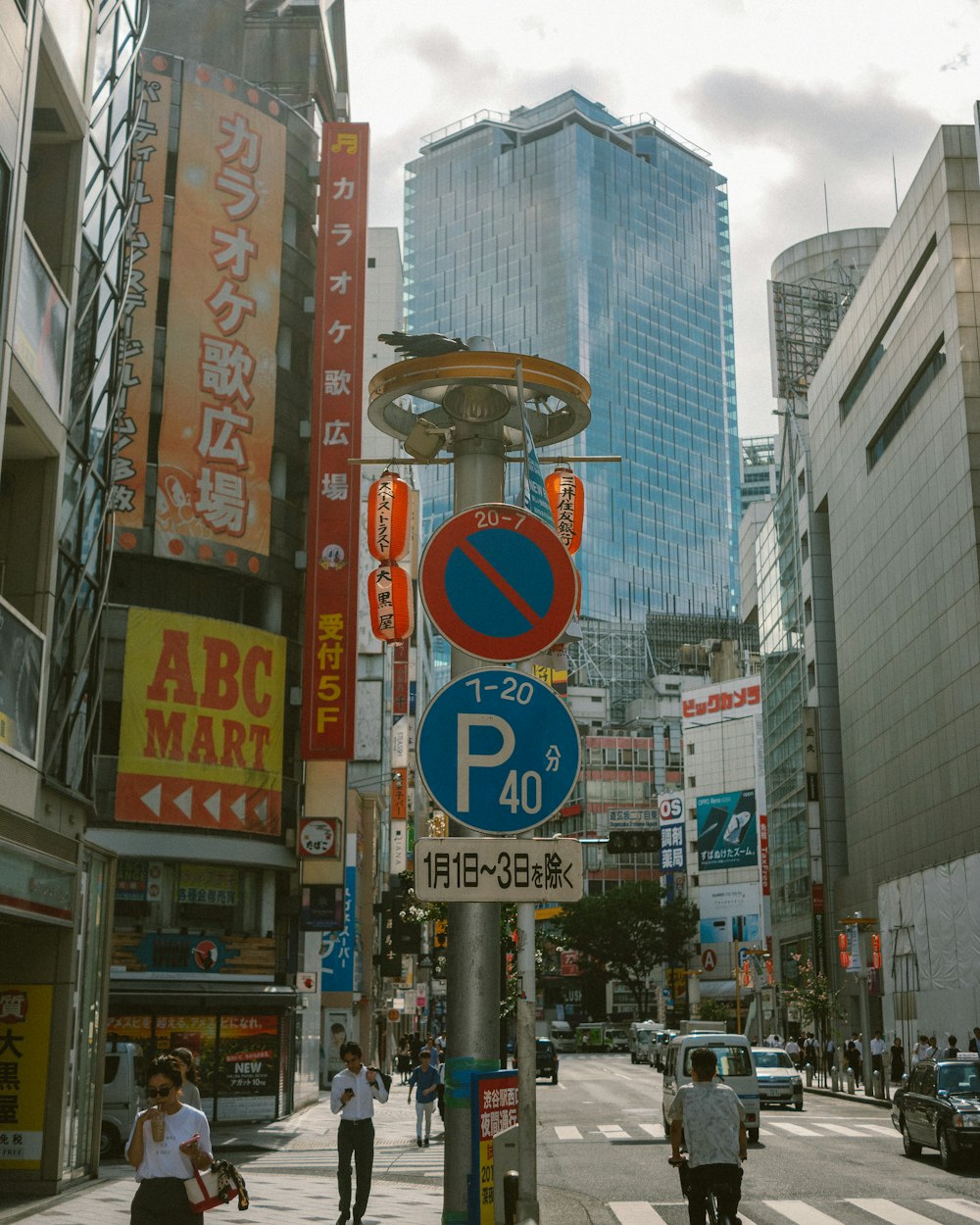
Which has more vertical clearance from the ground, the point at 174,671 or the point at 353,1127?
the point at 174,671

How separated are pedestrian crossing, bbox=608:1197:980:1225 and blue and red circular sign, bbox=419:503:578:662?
1117 cm

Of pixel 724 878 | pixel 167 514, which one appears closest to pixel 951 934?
pixel 167 514

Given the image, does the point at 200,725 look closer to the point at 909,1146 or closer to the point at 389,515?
the point at 389,515

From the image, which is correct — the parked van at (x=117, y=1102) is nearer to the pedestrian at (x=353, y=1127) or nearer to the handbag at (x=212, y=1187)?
the pedestrian at (x=353, y=1127)

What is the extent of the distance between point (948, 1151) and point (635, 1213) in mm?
7503

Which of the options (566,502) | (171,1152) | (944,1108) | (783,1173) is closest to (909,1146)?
(944,1108)

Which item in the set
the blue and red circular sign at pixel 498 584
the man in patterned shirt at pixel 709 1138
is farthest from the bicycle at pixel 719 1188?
the blue and red circular sign at pixel 498 584

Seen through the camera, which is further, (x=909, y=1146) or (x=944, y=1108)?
(x=909, y=1146)

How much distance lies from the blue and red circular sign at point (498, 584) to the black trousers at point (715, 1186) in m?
5.83

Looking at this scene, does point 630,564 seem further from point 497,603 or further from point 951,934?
point 497,603

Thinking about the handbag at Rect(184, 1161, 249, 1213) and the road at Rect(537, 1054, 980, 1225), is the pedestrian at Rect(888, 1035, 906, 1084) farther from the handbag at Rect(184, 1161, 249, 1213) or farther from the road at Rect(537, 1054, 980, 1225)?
the handbag at Rect(184, 1161, 249, 1213)

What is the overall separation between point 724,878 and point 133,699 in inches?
3212

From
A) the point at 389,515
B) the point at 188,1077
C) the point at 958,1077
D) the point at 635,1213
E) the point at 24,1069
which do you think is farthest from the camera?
the point at 958,1077

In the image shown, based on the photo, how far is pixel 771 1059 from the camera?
40.6m
